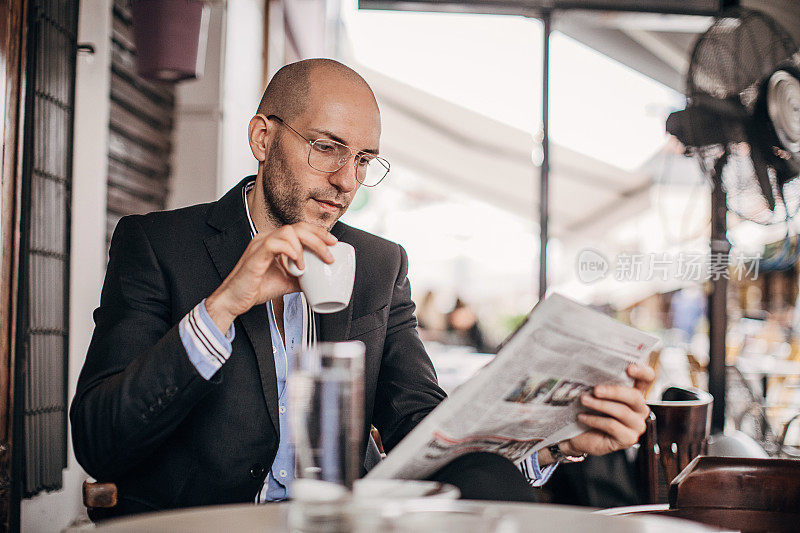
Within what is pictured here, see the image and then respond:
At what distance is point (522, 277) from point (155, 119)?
23.5 ft

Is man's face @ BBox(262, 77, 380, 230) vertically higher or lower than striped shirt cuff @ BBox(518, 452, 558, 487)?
higher

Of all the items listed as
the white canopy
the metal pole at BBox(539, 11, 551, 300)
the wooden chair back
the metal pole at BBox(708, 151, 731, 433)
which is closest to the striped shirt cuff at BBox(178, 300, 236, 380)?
the wooden chair back

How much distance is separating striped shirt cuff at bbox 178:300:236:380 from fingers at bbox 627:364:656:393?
593mm

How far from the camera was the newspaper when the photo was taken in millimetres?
892

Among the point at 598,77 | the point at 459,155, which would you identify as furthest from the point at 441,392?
the point at 459,155

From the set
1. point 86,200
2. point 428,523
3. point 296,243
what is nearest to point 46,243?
point 86,200

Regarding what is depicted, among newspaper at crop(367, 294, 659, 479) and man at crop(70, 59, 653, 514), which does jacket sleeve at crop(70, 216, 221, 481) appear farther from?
newspaper at crop(367, 294, 659, 479)

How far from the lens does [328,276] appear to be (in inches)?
44.4

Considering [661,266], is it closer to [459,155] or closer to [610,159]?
[610,159]

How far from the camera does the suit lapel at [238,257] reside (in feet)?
4.52

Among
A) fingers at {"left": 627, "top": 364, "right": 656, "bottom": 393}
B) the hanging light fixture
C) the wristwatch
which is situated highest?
the hanging light fixture

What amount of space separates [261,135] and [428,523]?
1123 mm

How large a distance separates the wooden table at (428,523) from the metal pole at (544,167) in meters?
2.80

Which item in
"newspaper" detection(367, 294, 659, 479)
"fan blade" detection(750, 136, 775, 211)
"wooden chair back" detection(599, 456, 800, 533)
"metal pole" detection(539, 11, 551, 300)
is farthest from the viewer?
"metal pole" detection(539, 11, 551, 300)
